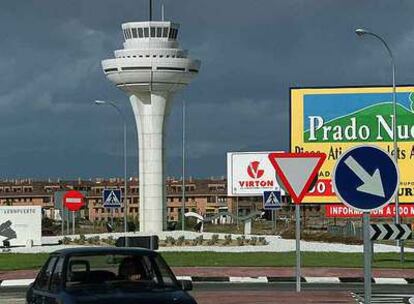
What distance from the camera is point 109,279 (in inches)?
444

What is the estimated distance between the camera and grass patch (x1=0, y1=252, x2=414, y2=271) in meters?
34.7

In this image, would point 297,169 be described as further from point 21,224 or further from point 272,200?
point 21,224

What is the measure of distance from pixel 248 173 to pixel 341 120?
16.2 meters

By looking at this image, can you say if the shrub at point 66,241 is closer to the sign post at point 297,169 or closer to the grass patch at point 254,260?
the grass patch at point 254,260

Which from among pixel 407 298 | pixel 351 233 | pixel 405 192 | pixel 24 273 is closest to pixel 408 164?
pixel 405 192

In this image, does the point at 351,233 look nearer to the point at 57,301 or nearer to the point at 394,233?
the point at 394,233

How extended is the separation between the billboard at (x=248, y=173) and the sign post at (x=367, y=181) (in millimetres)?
63568

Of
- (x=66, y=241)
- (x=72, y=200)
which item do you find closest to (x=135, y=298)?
(x=66, y=241)

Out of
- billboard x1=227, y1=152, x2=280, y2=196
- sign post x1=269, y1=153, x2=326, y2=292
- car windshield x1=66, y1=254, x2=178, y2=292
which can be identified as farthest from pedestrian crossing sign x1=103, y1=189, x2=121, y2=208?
car windshield x1=66, y1=254, x2=178, y2=292

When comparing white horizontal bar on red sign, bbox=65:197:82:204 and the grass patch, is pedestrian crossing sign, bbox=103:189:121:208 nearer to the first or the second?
the grass patch

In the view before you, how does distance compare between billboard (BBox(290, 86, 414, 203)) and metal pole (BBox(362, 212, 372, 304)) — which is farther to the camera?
billboard (BBox(290, 86, 414, 203))

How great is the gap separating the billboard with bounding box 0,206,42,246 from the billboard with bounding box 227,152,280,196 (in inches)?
955

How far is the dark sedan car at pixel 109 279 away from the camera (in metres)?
10.8

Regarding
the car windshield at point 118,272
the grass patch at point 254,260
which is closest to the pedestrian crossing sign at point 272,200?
the grass patch at point 254,260
